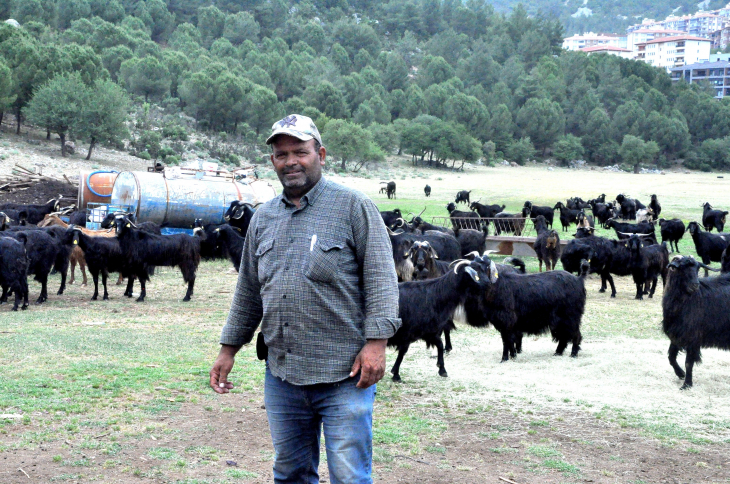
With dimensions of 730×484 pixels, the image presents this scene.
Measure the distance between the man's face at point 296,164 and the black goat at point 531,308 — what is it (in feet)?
19.7

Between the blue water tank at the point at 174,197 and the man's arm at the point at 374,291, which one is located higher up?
the man's arm at the point at 374,291

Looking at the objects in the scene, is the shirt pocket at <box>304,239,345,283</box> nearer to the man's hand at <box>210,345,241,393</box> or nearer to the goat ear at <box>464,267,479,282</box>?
the man's hand at <box>210,345,241,393</box>

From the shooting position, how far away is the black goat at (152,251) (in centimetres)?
1446

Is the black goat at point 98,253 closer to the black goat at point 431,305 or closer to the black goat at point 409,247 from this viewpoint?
the black goat at point 409,247

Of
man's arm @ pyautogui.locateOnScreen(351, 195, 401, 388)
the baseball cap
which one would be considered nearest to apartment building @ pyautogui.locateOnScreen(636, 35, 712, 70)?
the baseball cap

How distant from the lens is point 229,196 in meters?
21.7

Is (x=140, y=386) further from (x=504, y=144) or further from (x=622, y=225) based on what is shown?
(x=504, y=144)

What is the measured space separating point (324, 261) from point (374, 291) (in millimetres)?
249

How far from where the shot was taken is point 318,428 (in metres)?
3.64

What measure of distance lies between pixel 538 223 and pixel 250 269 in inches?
695

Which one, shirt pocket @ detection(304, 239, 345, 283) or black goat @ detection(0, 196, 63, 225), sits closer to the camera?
shirt pocket @ detection(304, 239, 345, 283)

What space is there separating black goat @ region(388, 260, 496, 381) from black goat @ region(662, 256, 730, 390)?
2.00 meters

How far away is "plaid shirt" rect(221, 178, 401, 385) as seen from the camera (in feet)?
11.3

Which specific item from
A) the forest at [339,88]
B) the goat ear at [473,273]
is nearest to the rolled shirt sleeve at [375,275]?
the goat ear at [473,273]
